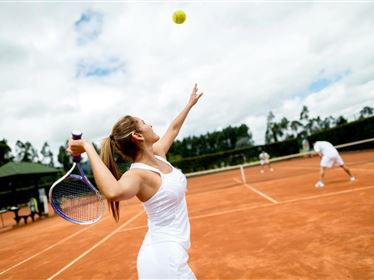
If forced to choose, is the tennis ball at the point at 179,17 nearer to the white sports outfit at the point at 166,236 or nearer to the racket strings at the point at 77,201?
the racket strings at the point at 77,201

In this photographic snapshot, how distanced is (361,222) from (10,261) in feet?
26.1

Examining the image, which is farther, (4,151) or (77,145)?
(4,151)

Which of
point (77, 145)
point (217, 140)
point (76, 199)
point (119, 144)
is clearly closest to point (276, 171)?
point (76, 199)

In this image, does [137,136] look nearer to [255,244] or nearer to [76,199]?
[76,199]

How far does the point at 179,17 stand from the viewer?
527 centimetres

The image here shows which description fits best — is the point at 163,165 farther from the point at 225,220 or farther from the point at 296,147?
the point at 296,147

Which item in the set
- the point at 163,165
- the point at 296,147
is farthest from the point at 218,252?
the point at 296,147

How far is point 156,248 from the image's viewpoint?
1.89m

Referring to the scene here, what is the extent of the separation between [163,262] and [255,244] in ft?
12.8

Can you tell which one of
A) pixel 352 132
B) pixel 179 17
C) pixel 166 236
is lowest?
pixel 166 236

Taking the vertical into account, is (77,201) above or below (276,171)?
above

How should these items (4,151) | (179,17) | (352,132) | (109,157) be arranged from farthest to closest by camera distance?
1. (4,151)
2. (352,132)
3. (179,17)
4. (109,157)

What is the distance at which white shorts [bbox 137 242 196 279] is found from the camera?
6.04ft

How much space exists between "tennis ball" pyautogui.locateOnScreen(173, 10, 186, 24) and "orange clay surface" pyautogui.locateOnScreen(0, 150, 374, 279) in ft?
13.0
